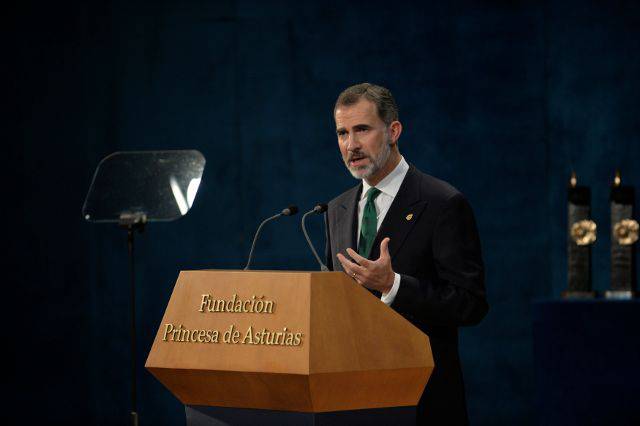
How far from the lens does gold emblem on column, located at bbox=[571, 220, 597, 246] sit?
3686 millimetres

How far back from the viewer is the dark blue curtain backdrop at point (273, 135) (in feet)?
15.7

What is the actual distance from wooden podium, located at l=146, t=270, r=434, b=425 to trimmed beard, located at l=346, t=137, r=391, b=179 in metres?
0.82

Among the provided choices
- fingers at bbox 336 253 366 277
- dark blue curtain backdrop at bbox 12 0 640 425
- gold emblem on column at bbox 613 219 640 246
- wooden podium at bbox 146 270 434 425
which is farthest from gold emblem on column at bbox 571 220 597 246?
wooden podium at bbox 146 270 434 425

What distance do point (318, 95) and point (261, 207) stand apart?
2.29 ft

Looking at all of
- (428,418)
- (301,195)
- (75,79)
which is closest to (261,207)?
(301,195)

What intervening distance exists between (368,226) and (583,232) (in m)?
1.36

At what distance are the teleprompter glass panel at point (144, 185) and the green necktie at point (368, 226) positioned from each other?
1.16m

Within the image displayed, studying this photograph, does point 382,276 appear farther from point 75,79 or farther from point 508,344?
point 75,79

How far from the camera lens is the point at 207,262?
16.9ft

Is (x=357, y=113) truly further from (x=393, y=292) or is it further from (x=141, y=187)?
(x=141, y=187)

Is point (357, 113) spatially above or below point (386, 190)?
above

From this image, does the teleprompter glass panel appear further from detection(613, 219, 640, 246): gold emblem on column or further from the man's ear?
→ detection(613, 219, 640, 246): gold emblem on column

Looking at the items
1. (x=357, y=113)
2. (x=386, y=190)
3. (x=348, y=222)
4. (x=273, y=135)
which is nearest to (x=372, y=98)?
(x=357, y=113)

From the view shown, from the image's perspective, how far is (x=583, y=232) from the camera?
3705 millimetres
